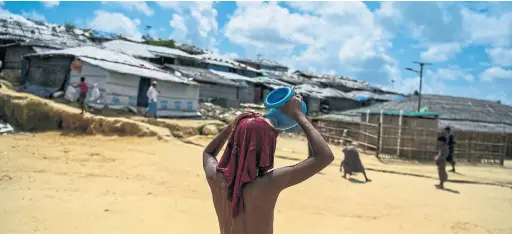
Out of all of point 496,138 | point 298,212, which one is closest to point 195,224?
point 298,212

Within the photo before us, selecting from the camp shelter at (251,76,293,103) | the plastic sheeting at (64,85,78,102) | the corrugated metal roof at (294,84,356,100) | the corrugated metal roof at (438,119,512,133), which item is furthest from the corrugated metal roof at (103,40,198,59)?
the corrugated metal roof at (438,119,512,133)

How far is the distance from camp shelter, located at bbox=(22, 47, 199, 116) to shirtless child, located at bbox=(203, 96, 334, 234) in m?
13.6

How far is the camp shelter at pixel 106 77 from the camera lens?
48.3 ft

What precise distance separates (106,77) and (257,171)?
14.0m

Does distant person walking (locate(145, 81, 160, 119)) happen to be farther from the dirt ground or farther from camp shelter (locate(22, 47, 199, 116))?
the dirt ground

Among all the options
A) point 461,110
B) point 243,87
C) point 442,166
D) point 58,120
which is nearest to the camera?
point 442,166

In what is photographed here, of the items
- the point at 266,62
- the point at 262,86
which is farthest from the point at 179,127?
the point at 266,62

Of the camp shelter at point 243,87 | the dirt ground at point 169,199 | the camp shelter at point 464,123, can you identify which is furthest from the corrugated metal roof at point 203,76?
the dirt ground at point 169,199

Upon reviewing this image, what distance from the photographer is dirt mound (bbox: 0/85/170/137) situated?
1252cm

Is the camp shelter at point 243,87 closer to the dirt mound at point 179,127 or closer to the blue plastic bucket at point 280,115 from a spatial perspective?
the dirt mound at point 179,127

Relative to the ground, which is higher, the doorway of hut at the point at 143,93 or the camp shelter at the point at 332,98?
the camp shelter at the point at 332,98

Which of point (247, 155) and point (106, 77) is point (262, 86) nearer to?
point (106, 77)

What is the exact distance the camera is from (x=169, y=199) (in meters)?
5.79

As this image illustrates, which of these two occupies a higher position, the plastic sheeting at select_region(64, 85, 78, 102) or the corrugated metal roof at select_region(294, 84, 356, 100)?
the corrugated metal roof at select_region(294, 84, 356, 100)
